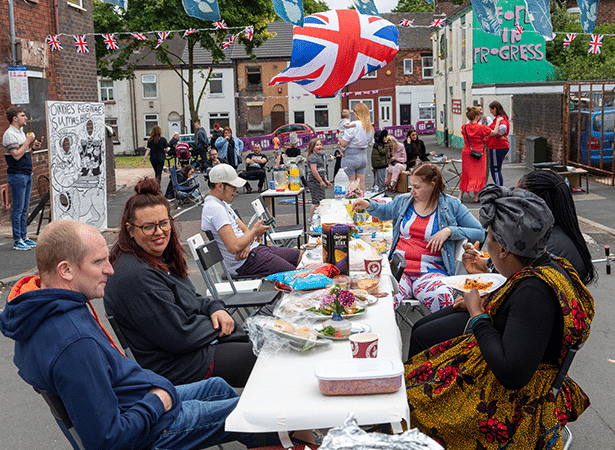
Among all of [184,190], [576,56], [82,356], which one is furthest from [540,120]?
[82,356]

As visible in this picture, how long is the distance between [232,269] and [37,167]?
9.49 meters

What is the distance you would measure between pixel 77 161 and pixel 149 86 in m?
38.4

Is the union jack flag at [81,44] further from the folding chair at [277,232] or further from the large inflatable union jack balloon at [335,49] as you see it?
the folding chair at [277,232]

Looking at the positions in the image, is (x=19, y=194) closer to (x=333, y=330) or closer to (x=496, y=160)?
(x=333, y=330)

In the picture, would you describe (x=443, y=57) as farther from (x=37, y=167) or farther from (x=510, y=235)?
(x=510, y=235)

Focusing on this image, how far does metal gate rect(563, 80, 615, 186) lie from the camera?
15383 millimetres

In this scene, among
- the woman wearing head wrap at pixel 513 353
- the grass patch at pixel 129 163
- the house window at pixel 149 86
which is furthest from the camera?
the house window at pixel 149 86

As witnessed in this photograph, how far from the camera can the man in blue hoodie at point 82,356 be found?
87.1 inches

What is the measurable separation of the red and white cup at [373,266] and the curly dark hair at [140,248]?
4.29 ft

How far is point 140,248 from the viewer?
136 inches

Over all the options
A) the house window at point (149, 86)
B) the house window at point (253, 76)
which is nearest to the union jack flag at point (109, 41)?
the house window at point (149, 86)

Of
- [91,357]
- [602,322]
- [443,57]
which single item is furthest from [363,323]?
[443,57]

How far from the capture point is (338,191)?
8656mm

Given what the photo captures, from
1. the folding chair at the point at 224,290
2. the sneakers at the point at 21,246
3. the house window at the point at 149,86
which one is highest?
the house window at the point at 149,86
